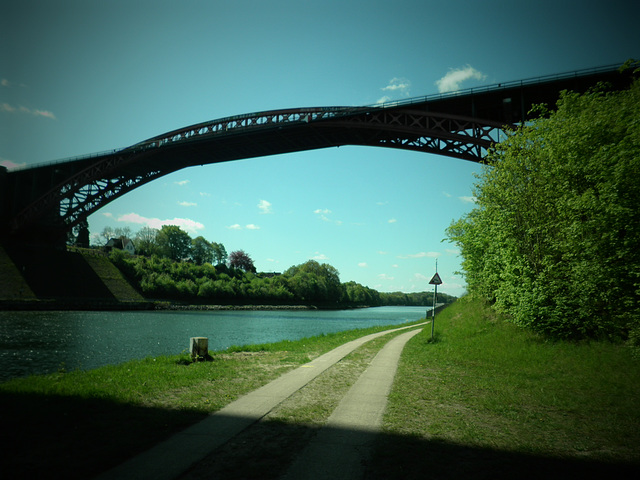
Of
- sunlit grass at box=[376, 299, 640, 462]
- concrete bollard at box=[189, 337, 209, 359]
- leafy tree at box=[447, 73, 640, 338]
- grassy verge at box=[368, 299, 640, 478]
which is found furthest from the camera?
concrete bollard at box=[189, 337, 209, 359]

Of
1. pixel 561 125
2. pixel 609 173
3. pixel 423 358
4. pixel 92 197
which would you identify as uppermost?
pixel 92 197

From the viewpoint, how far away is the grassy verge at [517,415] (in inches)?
190

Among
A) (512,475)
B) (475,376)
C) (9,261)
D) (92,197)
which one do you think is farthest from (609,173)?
(9,261)

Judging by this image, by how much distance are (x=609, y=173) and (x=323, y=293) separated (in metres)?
118

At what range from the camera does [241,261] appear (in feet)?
458

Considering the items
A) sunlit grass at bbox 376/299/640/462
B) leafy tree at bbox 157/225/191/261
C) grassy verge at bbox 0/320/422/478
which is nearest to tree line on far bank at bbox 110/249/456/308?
leafy tree at bbox 157/225/191/261

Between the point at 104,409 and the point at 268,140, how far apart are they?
142 feet

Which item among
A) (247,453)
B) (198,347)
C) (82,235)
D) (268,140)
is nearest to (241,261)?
(82,235)

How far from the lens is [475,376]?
419 inches

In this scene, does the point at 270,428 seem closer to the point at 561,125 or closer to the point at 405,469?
the point at 405,469

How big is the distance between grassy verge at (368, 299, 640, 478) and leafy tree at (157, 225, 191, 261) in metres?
117

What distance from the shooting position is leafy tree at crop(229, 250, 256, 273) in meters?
139

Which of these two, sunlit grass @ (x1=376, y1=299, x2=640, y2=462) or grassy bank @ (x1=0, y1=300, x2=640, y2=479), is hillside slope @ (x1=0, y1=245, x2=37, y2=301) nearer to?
grassy bank @ (x1=0, y1=300, x2=640, y2=479)

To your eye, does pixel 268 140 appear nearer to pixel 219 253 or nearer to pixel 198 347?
pixel 198 347
